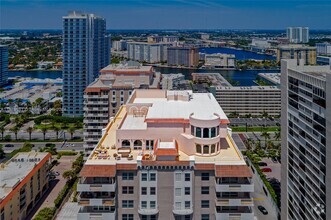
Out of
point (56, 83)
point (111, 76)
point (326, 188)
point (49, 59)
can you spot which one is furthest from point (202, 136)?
point (49, 59)

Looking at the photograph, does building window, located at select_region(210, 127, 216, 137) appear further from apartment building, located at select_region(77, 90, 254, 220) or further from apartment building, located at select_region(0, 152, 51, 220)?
apartment building, located at select_region(0, 152, 51, 220)

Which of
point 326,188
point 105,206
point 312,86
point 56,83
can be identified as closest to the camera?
point 105,206

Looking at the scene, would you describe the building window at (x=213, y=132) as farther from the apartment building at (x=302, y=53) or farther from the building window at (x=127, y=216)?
the apartment building at (x=302, y=53)

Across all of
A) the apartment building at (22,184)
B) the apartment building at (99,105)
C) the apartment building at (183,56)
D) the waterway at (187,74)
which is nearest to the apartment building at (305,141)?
the apartment building at (99,105)

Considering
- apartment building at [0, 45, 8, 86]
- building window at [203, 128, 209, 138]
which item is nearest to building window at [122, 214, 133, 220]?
building window at [203, 128, 209, 138]

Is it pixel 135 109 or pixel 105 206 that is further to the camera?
Answer: pixel 135 109

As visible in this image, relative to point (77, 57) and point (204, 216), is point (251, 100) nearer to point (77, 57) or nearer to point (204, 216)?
point (77, 57)

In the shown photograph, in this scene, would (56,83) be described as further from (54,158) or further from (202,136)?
(202,136)
